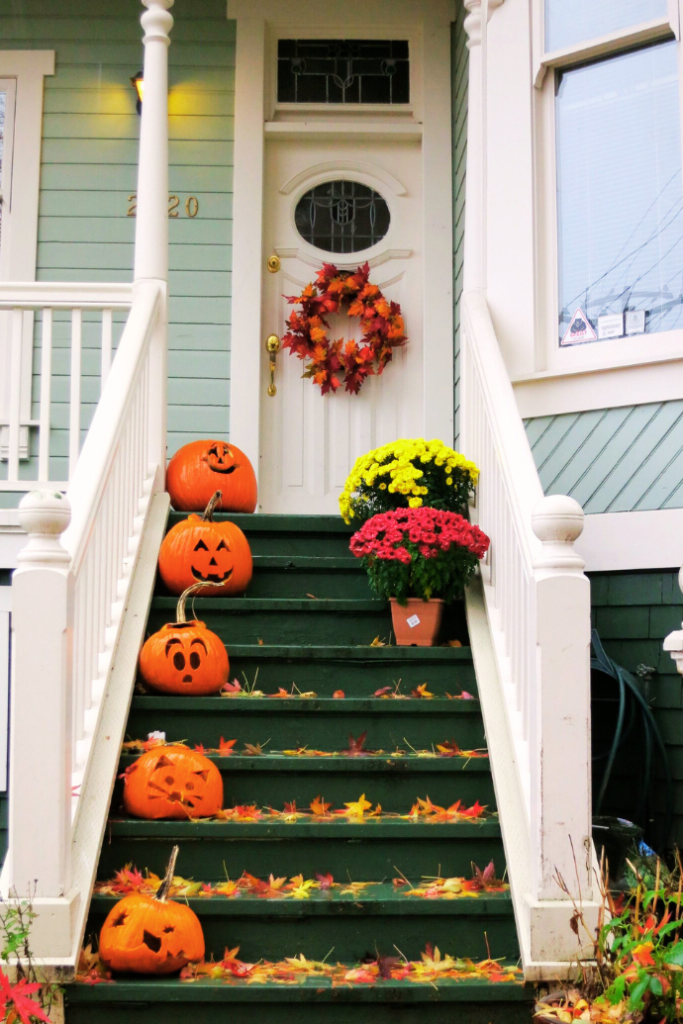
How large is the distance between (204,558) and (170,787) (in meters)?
1.00

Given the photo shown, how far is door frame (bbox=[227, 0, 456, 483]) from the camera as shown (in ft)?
17.4

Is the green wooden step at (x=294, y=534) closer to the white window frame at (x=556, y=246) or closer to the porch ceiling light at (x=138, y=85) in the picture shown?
the white window frame at (x=556, y=246)

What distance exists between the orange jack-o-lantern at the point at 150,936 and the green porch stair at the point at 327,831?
0.05 metres

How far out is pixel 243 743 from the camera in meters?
3.15

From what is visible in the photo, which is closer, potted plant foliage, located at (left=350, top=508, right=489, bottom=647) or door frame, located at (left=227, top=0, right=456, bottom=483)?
potted plant foliage, located at (left=350, top=508, right=489, bottom=647)

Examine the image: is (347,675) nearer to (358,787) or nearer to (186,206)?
(358,787)

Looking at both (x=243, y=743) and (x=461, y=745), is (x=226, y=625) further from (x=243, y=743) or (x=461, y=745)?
(x=461, y=745)

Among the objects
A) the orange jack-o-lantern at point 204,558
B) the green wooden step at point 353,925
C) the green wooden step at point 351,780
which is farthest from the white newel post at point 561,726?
the orange jack-o-lantern at point 204,558

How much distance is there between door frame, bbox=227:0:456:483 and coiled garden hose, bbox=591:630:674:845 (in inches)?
77.9

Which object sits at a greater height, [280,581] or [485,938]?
[280,581]

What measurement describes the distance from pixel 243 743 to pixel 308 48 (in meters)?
3.87

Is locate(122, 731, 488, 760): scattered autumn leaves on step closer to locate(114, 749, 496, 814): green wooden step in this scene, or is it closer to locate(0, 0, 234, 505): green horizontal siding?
locate(114, 749, 496, 814): green wooden step

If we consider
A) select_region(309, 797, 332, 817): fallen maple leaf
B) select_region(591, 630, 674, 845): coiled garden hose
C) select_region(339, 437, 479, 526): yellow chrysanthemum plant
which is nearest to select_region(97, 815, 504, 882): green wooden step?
select_region(309, 797, 332, 817): fallen maple leaf

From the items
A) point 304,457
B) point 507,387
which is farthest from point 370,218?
point 507,387
